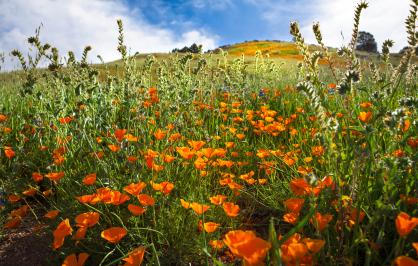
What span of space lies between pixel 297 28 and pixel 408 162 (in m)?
0.74

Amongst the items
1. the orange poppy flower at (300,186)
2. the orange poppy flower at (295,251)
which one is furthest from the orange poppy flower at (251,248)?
the orange poppy flower at (300,186)

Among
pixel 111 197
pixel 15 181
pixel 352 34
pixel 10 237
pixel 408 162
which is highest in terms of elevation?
pixel 352 34

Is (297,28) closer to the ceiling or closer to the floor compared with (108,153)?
closer to the ceiling

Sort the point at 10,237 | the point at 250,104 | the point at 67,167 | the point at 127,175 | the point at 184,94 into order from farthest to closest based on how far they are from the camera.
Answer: the point at 250,104 < the point at 184,94 < the point at 67,167 < the point at 127,175 < the point at 10,237

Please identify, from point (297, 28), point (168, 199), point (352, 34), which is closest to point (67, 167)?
point (168, 199)

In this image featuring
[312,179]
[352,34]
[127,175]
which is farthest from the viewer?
[127,175]

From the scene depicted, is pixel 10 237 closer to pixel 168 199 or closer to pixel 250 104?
pixel 168 199

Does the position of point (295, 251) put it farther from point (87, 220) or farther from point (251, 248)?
point (87, 220)

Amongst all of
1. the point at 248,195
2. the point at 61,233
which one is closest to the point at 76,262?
the point at 61,233

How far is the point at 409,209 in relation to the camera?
67.3 inches

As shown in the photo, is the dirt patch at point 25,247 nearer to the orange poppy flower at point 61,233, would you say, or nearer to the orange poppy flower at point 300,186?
the orange poppy flower at point 61,233

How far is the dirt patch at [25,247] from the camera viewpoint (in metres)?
2.13

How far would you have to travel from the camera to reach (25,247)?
7.42 feet

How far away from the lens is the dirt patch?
2.13 metres
